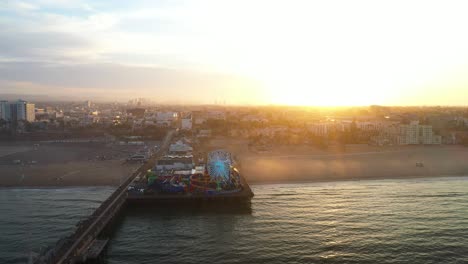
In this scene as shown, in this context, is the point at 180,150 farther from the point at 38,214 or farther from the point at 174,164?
the point at 38,214

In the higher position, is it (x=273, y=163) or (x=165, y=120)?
(x=165, y=120)

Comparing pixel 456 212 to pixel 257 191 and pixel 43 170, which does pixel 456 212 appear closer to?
pixel 257 191

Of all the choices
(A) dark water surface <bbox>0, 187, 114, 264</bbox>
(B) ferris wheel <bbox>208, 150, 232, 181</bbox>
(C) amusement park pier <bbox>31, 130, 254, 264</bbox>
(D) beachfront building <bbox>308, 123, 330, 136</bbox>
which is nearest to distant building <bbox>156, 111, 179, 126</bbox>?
(D) beachfront building <bbox>308, 123, 330, 136</bbox>

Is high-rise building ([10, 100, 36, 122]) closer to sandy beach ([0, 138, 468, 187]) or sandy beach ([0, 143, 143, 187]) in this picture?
sandy beach ([0, 143, 143, 187])

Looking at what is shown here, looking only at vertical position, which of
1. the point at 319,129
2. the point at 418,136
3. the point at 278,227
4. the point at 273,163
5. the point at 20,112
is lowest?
the point at 278,227

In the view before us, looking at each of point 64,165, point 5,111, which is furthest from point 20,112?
point 64,165

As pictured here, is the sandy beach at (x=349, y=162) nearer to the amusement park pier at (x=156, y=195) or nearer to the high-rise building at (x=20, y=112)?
the amusement park pier at (x=156, y=195)

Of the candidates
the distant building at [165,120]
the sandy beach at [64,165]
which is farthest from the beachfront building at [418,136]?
the distant building at [165,120]

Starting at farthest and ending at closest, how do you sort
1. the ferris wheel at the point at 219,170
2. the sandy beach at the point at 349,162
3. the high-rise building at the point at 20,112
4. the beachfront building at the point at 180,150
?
the high-rise building at the point at 20,112
the beachfront building at the point at 180,150
the sandy beach at the point at 349,162
the ferris wheel at the point at 219,170
